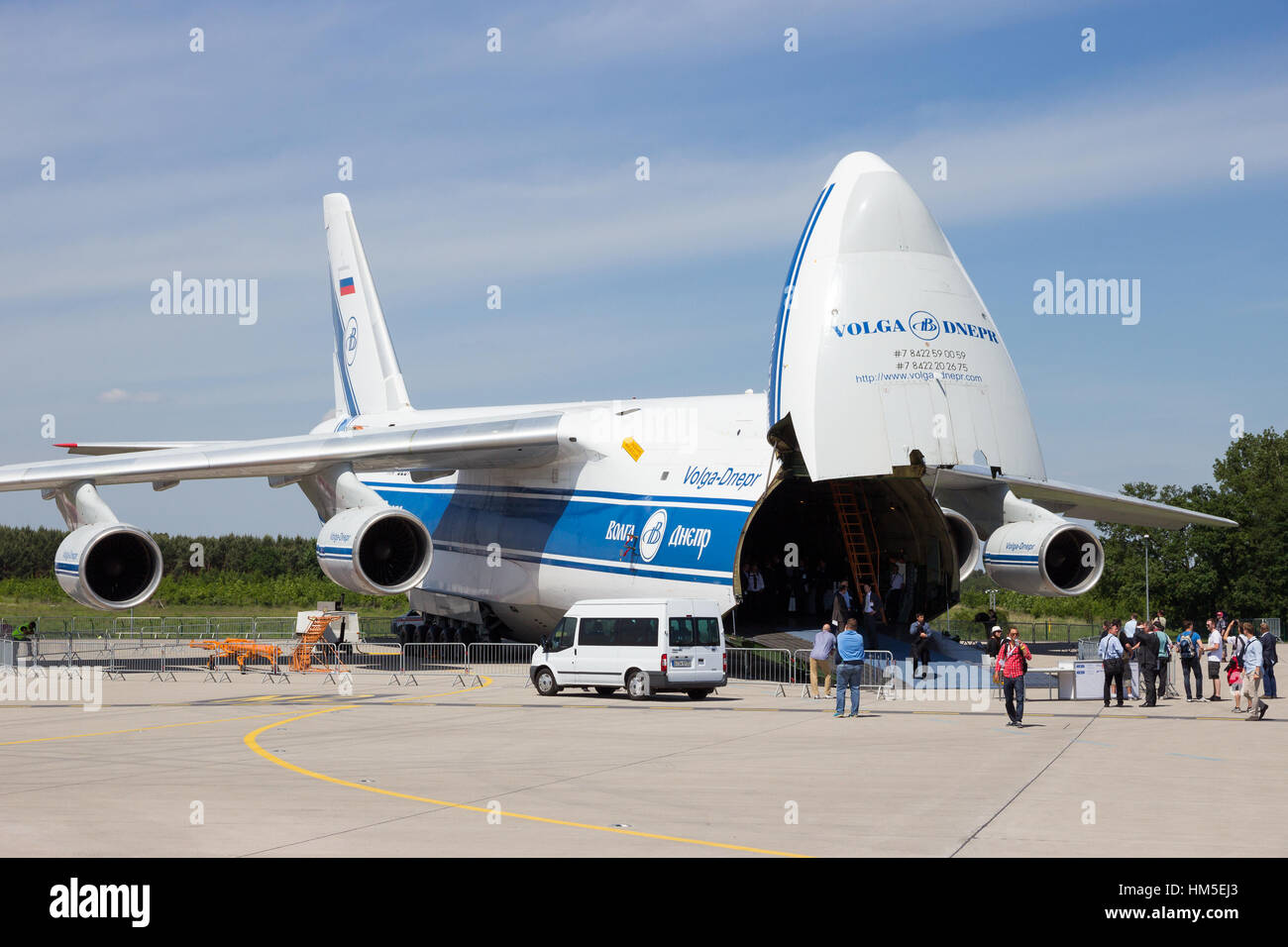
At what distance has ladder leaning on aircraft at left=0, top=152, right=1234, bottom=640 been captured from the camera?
22.8 metres

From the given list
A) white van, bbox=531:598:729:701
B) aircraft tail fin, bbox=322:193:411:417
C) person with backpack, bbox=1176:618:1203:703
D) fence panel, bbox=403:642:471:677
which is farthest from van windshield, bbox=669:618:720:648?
aircraft tail fin, bbox=322:193:411:417

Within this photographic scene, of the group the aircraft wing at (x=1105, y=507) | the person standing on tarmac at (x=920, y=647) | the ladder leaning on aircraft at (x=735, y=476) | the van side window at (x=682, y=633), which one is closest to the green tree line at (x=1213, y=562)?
the aircraft wing at (x=1105, y=507)

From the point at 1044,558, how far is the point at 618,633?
976 cm

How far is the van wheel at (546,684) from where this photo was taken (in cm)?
2412

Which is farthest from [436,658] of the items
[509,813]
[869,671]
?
[509,813]

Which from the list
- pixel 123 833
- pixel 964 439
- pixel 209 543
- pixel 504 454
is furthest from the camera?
pixel 209 543

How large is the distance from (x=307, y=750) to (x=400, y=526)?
49.8ft

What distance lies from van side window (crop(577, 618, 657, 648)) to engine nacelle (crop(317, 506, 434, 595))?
6.75 metres

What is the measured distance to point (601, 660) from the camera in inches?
923

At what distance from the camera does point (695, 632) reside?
2288 cm

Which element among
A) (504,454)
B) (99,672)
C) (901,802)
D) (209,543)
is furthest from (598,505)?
(209,543)

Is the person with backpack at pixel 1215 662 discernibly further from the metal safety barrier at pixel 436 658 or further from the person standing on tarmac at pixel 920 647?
the metal safety barrier at pixel 436 658

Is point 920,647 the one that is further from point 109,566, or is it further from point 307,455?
point 109,566
